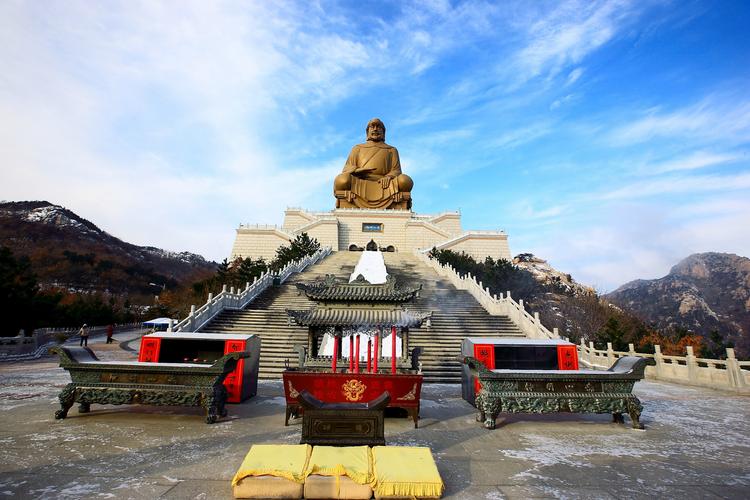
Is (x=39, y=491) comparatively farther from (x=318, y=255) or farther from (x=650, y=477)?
(x=318, y=255)

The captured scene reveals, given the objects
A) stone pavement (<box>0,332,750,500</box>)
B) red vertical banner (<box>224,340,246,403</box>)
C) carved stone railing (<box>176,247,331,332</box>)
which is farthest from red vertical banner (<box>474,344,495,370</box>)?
carved stone railing (<box>176,247,331,332</box>)

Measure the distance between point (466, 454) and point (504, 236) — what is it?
33931 millimetres

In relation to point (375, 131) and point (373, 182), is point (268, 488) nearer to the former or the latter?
point (373, 182)

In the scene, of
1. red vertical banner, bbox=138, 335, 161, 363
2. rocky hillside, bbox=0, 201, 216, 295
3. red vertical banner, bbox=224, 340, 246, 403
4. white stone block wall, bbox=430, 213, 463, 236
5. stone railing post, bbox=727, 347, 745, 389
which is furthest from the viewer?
rocky hillside, bbox=0, 201, 216, 295

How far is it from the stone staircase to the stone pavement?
4.03 m

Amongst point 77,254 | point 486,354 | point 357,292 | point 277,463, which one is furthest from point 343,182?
point 77,254

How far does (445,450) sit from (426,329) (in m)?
9.90

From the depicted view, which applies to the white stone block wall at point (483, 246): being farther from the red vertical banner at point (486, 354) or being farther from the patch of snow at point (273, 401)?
the patch of snow at point (273, 401)

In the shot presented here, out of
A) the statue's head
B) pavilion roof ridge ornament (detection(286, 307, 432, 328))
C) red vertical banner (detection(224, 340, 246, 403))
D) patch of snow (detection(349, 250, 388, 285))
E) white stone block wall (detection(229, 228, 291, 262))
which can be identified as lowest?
red vertical banner (detection(224, 340, 246, 403))

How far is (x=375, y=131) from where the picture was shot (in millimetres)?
43156

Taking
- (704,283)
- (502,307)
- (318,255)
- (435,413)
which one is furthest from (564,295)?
(704,283)

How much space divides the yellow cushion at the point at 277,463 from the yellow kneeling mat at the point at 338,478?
96 mm

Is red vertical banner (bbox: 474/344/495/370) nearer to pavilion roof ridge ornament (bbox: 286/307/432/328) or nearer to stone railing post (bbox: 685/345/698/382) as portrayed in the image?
pavilion roof ridge ornament (bbox: 286/307/432/328)

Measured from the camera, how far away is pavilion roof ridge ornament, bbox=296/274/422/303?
8703 mm
